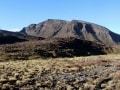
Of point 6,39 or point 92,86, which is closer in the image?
point 92,86

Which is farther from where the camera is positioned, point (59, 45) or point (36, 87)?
point (59, 45)

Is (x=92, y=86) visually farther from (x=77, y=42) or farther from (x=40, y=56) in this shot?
(x=77, y=42)

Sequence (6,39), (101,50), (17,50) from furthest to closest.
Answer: (6,39) < (101,50) < (17,50)

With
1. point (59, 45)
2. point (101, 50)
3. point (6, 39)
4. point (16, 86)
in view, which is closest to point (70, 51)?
point (59, 45)

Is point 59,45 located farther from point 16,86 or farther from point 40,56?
point 16,86

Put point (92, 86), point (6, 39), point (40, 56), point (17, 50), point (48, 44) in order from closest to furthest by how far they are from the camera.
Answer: point (92, 86)
point (40, 56)
point (17, 50)
point (48, 44)
point (6, 39)

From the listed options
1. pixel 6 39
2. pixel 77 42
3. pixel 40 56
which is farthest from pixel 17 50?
pixel 6 39

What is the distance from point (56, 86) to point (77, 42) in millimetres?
104102

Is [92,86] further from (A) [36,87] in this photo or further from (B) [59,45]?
(B) [59,45]

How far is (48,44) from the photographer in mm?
122125

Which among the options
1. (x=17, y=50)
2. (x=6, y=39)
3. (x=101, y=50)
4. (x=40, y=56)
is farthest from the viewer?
(x=6, y=39)

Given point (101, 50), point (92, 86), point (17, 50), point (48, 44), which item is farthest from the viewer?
point (101, 50)

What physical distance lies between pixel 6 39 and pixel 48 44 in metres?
40.6

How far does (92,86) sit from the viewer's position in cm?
3350
